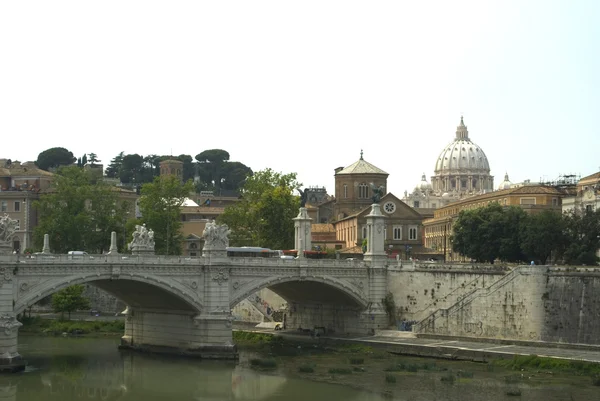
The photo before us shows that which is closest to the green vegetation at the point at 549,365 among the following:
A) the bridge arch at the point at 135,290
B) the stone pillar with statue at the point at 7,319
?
the bridge arch at the point at 135,290

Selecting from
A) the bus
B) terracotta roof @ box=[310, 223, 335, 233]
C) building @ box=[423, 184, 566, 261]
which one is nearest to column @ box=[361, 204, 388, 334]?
the bus

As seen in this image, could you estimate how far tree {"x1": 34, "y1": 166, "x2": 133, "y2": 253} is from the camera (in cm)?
7569

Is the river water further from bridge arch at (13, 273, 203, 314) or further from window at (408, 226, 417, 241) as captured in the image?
window at (408, 226, 417, 241)

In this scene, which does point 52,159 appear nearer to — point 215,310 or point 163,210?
point 163,210

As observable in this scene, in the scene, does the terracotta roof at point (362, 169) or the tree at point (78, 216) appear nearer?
the tree at point (78, 216)

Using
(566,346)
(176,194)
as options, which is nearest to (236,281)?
(566,346)

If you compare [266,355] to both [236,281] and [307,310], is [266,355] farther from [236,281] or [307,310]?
[307,310]

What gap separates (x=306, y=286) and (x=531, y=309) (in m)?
12.4

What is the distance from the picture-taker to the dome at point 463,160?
637 feet

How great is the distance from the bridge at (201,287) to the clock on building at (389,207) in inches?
1047

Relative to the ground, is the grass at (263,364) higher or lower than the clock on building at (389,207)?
lower

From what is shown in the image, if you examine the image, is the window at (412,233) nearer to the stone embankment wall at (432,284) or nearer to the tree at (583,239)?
the tree at (583,239)

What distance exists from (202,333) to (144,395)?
27.3 feet

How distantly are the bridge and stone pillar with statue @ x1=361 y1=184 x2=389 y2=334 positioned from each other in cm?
5
